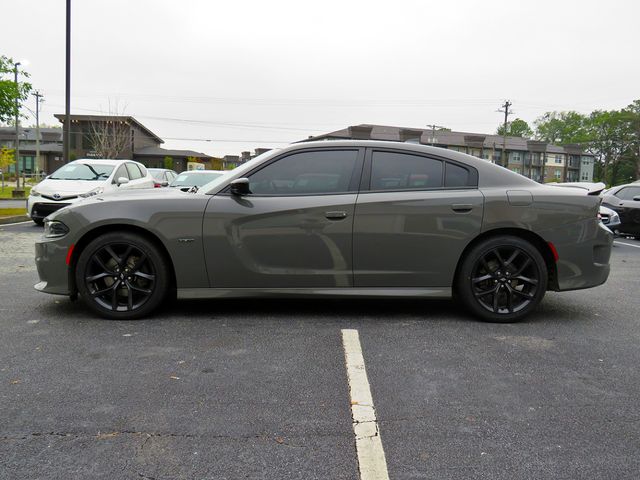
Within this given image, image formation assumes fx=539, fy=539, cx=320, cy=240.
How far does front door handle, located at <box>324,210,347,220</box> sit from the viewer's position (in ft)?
14.6

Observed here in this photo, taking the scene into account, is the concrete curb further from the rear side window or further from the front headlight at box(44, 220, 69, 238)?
the front headlight at box(44, 220, 69, 238)

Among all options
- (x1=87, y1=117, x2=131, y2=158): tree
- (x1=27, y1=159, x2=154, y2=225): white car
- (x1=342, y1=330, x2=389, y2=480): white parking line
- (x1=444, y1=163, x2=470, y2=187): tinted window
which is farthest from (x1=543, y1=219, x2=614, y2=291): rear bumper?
(x1=87, y1=117, x2=131, y2=158): tree

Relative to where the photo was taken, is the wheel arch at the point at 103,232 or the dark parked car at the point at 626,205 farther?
→ the dark parked car at the point at 626,205

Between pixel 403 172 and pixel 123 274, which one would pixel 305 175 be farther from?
pixel 123 274

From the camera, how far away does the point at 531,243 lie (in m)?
4.64

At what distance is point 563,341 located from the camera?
13.5 ft

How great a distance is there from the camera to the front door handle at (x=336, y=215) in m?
4.44

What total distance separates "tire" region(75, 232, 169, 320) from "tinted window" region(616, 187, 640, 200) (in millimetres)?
13012

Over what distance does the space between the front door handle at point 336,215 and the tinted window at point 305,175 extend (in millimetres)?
217

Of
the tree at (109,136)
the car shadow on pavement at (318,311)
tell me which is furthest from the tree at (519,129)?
the car shadow on pavement at (318,311)

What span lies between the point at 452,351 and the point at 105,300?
2.84 metres

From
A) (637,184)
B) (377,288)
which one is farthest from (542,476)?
(637,184)

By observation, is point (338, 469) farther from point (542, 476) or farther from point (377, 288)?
point (377, 288)

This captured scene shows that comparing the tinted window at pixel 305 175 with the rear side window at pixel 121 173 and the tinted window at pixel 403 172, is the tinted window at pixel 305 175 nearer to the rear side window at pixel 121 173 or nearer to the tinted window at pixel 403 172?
the tinted window at pixel 403 172
